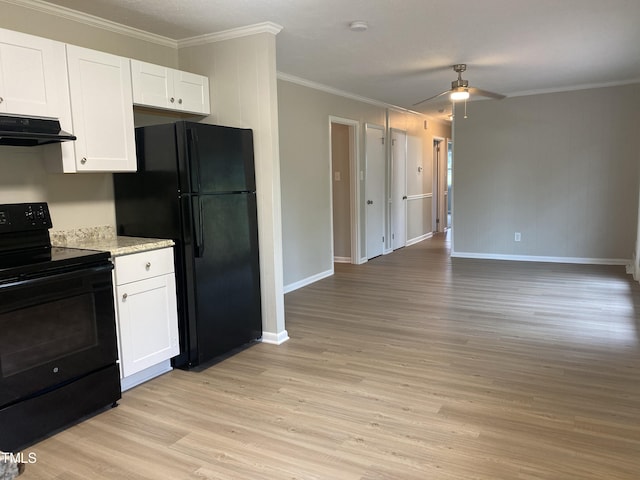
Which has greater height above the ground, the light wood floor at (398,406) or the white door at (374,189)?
the white door at (374,189)

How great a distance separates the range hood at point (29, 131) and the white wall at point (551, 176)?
5.79m

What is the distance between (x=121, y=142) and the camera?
3.10 m

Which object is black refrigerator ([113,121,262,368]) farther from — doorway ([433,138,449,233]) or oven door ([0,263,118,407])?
doorway ([433,138,449,233])

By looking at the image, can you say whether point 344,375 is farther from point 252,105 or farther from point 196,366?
point 252,105

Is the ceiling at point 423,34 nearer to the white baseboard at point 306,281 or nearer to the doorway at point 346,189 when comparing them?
the doorway at point 346,189

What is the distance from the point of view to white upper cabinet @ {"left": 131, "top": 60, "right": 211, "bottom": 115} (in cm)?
320

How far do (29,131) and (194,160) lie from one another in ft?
3.11

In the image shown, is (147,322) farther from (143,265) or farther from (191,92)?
(191,92)

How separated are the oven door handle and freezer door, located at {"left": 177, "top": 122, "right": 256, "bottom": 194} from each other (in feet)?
2.62

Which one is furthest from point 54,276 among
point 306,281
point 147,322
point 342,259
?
point 342,259

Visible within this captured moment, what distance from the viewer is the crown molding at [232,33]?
347cm

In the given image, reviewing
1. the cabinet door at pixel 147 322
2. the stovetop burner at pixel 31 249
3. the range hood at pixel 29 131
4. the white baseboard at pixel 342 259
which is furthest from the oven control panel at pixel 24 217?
the white baseboard at pixel 342 259

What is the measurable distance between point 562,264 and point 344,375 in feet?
15.4

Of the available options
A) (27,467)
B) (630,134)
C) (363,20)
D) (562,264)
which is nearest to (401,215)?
(562,264)
